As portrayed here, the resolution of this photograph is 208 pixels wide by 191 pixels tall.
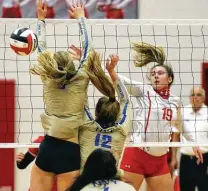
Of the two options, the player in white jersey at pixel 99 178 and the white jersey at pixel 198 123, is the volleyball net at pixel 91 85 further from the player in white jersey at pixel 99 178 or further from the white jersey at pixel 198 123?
the player in white jersey at pixel 99 178

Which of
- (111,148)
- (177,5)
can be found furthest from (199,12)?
(111,148)

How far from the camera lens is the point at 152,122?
6.86 m

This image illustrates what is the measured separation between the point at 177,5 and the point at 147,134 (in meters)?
3.60

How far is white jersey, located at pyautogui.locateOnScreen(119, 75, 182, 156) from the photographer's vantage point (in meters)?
6.84

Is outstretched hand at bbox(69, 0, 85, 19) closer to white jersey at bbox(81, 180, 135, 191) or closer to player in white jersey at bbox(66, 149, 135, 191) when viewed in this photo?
player in white jersey at bbox(66, 149, 135, 191)

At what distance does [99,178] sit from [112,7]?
5.73 m

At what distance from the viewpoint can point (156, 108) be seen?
6891mm

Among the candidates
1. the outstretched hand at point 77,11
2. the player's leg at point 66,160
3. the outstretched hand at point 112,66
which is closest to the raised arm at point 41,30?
the outstretched hand at point 77,11

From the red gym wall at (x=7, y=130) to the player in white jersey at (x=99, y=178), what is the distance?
16.0 ft

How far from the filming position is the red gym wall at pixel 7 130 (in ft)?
32.1

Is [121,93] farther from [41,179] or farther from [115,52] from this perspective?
[115,52]

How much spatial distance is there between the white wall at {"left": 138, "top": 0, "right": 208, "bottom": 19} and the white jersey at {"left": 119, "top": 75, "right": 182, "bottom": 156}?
3286 millimetres

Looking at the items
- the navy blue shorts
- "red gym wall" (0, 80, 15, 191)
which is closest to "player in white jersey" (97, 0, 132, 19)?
"red gym wall" (0, 80, 15, 191)

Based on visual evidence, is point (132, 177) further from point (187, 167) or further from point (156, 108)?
point (187, 167)
